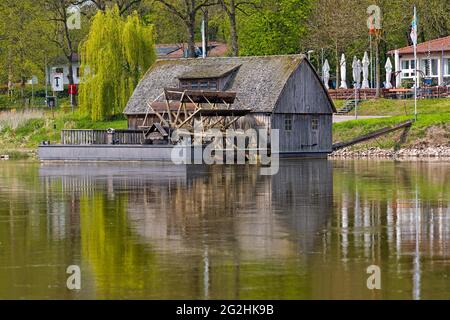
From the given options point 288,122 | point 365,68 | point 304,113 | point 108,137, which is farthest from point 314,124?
point 365,68

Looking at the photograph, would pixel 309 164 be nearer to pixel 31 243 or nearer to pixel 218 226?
pixel 218 226

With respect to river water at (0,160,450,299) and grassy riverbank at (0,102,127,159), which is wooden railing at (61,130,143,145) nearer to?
grassy riverbank at (0,102,127,159)

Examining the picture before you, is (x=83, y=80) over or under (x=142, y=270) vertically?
over

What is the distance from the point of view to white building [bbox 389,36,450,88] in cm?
8775

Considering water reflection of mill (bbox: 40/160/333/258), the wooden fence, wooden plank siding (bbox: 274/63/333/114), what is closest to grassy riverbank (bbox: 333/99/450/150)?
the wooden fence

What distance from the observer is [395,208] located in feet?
101

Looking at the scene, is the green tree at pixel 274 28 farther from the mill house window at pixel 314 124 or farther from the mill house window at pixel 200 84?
the mill house window at pixel 314 124

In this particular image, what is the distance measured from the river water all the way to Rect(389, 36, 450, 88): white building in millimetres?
46196

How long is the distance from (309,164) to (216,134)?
5937 mm

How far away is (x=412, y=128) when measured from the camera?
66000mm

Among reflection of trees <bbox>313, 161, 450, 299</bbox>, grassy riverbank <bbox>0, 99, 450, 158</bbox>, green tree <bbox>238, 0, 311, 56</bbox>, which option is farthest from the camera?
green tree <bbox>238, 0, 311, 56</bbox>

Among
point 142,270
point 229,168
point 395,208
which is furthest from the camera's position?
point 229,168

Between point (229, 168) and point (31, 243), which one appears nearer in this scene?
point (31, 243)
